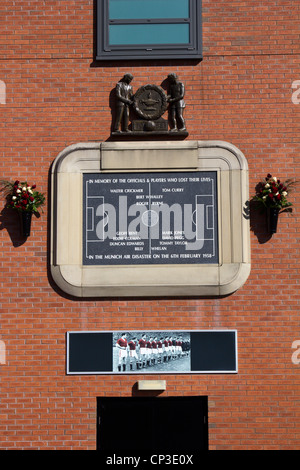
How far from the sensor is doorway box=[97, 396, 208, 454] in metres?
10.5

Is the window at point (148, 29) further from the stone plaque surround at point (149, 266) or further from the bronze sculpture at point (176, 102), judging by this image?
the stone plaque surround at point (149, 266)

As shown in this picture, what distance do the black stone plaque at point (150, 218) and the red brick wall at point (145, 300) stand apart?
0.63 meters

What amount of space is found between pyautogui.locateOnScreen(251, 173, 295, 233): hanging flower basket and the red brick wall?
0.15m

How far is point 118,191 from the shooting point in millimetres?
10812

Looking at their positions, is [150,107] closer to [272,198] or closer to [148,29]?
[148,29]

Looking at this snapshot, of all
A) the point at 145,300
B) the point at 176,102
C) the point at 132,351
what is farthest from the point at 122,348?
the point at 176,102

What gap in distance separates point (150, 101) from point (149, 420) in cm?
483

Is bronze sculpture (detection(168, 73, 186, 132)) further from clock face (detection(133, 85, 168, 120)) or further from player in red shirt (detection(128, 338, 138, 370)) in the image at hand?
player in red shirt (detection(128, 338, 138, 370))

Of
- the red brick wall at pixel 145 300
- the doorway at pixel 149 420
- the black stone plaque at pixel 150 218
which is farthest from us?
the black stone plaque at pixel 150 218

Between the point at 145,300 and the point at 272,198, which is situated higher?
the point at 272,198

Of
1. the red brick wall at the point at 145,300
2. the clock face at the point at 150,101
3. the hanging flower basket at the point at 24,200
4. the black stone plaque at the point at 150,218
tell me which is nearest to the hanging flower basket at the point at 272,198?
the red brick wall at the point at 145,300

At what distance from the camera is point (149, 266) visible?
417 inches

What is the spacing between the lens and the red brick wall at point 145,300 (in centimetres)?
1039
